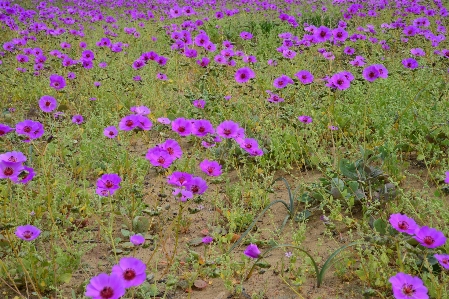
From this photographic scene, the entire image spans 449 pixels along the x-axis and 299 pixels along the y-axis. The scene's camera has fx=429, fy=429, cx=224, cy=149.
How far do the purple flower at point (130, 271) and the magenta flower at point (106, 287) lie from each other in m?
0.06

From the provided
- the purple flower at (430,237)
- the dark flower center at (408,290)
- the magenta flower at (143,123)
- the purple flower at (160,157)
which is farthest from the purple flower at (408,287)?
the magenta flower at (143,123)

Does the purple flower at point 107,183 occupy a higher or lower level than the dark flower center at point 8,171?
lower

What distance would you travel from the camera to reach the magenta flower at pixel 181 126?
85.6 inches

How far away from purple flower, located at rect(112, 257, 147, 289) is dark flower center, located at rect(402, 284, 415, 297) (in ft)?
2.69

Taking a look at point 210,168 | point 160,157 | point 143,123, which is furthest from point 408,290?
point 143,123

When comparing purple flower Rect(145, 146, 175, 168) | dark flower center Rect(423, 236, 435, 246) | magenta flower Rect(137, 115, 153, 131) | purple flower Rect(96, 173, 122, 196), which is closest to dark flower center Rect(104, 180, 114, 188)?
purple flower Rect(96, 173, 122, 196)

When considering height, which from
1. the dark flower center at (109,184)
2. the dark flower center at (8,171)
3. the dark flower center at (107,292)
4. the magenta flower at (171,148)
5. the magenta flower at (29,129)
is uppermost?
the dark flower center at (8,171)

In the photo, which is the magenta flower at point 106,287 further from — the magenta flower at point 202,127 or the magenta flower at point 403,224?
the magenta flower at point 202,127

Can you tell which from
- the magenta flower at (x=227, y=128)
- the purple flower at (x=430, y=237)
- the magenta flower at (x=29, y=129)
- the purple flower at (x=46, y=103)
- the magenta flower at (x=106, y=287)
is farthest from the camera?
the purple flower at (x=46, y=103)

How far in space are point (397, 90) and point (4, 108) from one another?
359cm

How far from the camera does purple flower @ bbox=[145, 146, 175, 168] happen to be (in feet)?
6.27

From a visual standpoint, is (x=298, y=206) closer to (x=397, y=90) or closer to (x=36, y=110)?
(x=397, y=90)

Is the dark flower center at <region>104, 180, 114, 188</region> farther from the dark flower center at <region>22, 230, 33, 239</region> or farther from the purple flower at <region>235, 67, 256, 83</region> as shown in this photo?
the purple flower at <region>235, 67, 256, 83</region>

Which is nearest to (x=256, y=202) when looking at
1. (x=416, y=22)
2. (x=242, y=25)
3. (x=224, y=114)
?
(x=224, y=114)
